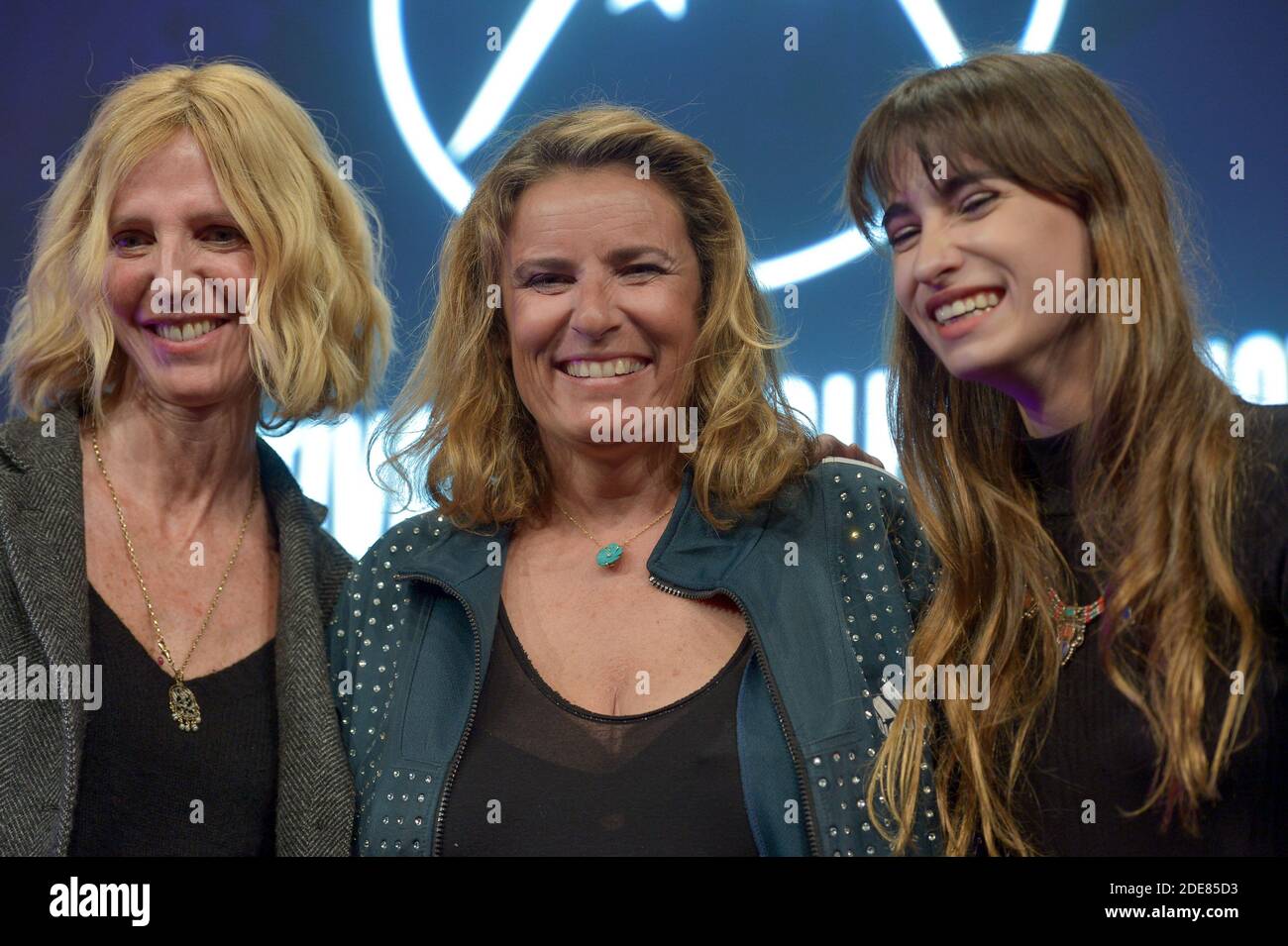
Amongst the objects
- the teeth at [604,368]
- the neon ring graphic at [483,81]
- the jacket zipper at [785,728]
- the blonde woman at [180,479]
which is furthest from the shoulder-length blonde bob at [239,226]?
the jacket zipper at [785,728]

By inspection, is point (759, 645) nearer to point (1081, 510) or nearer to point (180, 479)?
point (1081, 510)

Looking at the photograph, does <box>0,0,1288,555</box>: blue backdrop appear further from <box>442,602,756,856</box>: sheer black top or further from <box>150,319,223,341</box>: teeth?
<box>442,602,756,856</box>: sheer black top

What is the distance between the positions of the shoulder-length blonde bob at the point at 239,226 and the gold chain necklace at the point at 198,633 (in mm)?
137

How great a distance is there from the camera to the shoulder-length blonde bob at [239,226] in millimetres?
2160

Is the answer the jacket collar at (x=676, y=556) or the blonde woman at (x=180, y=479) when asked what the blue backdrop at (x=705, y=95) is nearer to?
the blonde woman at (x=180, y=479)

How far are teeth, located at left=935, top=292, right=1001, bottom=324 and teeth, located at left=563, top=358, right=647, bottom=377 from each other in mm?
527

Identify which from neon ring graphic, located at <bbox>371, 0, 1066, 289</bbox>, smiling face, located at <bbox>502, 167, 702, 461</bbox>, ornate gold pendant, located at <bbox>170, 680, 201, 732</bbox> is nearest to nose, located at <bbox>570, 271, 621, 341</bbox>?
smiling face, located at <bbox>502, 167, 702, 461</bbox>

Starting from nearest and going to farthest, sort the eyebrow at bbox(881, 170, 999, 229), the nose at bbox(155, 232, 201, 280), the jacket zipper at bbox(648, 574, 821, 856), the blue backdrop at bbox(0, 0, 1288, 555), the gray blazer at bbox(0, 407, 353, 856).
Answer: the eyebrow at bbox(881, 170, 999, 229) < the jacket zipper at bbox(648, 574, 821, 856) < the gray blazer at bbox(0, 407, 353, 856) < the nose at bbox(155, 232, 201, 280) < the blue backdrop at bbox(0, 0, 1288, 555)

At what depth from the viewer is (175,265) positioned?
6.97 feet

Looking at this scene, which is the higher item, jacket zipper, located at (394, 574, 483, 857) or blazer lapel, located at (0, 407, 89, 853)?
blazer lapel, located at (0, 407, 89, 853)

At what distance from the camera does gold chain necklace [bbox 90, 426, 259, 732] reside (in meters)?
2.02

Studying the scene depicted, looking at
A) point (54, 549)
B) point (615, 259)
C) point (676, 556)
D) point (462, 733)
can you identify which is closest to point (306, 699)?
point (462, 733)

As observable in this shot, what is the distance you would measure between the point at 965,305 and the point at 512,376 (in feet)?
2.81
